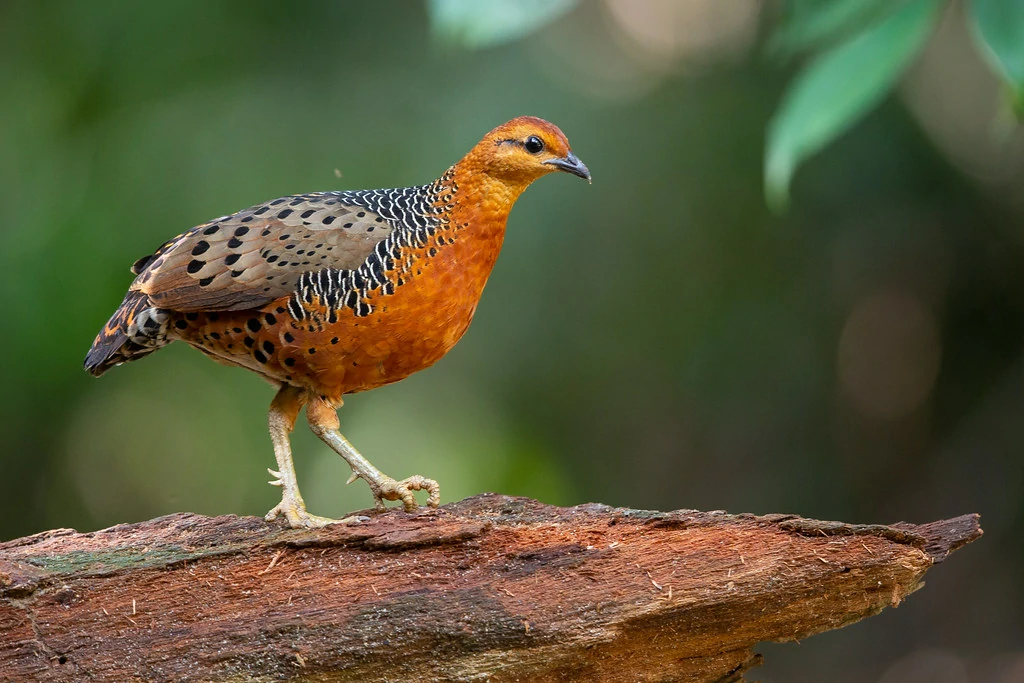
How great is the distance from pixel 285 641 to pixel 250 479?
Answer: 5.14 metres

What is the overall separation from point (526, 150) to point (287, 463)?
6.09ft

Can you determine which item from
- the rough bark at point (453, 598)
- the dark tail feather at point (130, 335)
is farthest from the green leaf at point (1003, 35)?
the dark tail feather at point (130, 335)

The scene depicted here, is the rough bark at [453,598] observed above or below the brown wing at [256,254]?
below

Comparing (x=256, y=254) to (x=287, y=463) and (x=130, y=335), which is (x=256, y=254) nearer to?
(x=130, y=335)

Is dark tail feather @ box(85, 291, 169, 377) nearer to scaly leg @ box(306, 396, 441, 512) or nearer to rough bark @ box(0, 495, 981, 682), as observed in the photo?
scaly leg @ box(306, 396, 441, 512)

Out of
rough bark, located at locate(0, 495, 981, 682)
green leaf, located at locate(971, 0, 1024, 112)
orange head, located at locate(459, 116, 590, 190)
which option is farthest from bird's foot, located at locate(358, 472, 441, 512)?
green leaf, located at locate(971, 0, 1024, 112)

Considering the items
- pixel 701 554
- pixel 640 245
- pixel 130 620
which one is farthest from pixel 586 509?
pixel 640 245

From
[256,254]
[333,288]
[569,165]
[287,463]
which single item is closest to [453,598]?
[287,463]

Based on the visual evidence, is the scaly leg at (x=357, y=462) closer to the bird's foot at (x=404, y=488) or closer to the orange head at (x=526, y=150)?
the bird's foot at (x=404, y=488)

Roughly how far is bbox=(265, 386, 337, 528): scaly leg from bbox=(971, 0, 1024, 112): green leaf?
3.10 metres

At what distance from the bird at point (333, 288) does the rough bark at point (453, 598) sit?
484mm

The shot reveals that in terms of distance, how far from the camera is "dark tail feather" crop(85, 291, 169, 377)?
493cm

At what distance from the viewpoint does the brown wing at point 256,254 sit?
15.6ft

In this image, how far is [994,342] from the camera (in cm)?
852
